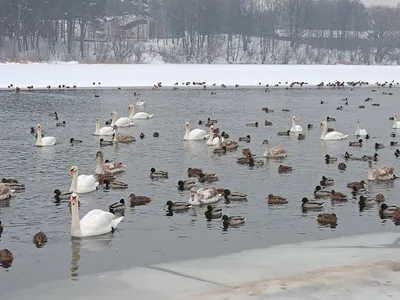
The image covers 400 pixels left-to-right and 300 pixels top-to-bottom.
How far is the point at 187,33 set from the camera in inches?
5236

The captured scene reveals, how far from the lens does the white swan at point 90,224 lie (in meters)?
15.9

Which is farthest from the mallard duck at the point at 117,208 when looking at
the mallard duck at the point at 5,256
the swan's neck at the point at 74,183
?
the mallard duck at the point at 5,256

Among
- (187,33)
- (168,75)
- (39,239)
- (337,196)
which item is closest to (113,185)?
(39,239)

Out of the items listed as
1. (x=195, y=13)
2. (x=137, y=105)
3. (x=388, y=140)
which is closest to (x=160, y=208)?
(x=388, y=140)

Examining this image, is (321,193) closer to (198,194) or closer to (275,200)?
(275,200)

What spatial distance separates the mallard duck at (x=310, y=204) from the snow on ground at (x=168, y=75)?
47356 mm

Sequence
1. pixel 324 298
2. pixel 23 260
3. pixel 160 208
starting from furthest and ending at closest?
pixel 160 208, pixel 23 260, pixel 324 298

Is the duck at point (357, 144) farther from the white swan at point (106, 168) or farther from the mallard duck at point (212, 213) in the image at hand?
the mallard duck at point (212, 213)

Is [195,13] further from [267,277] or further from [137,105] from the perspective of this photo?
[267,277]

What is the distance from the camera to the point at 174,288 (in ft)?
41.3

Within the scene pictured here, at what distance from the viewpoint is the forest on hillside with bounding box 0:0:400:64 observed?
335 ft

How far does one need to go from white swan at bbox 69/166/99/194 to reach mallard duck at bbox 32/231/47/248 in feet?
15.3

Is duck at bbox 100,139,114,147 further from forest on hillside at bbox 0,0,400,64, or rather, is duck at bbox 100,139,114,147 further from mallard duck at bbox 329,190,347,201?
forest on hillside at bbox 0,0,400,64

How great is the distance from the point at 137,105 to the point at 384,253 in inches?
1302
